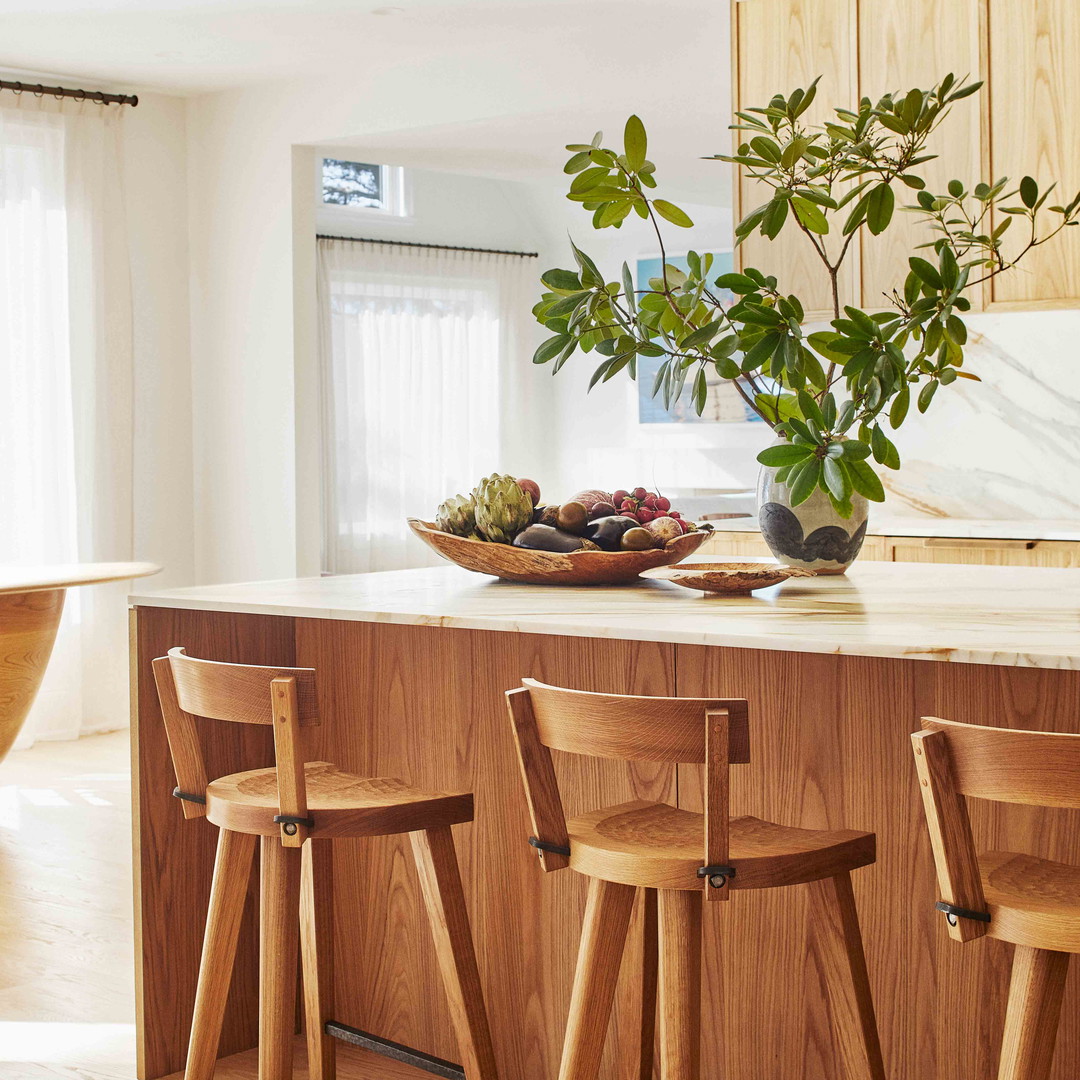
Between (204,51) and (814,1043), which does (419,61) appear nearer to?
(204,51)

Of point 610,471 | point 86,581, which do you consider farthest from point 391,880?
point 610,471

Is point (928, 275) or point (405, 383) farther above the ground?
point (405, 383)

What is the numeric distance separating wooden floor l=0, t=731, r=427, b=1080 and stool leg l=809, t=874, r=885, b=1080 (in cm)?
100

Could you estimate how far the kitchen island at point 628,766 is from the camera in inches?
80.4

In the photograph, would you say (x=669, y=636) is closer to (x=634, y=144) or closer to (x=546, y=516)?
(x=546, y=516)

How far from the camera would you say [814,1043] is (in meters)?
2.23

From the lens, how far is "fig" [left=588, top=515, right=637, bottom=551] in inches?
104

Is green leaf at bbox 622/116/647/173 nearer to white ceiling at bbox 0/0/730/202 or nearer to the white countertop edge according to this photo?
the white countertop edge

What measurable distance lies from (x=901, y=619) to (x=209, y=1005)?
1240 mm

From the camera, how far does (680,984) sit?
1758mm

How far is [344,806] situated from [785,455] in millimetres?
909

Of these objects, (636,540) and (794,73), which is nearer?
(636,540)

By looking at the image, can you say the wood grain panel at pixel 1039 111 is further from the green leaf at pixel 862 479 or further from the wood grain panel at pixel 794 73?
the green leaf at pixel 862 479

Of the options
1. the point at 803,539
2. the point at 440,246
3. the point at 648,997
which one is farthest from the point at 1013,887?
the point at 440,246
